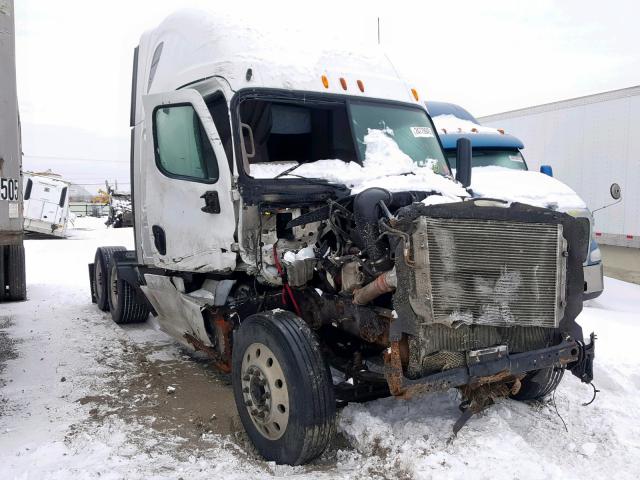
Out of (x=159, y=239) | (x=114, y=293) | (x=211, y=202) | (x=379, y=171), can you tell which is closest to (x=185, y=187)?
(x=211, y=202)

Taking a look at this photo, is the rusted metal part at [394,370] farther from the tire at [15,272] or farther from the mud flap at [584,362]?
the tire at [15,272]

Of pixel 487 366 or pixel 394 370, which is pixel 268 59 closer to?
pixel 394 370

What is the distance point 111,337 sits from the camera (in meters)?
7.29

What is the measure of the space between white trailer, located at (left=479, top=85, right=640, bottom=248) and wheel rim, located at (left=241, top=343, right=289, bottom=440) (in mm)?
9641

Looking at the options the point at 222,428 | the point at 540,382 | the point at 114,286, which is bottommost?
the point at 222,428

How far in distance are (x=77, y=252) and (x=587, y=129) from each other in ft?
46.4

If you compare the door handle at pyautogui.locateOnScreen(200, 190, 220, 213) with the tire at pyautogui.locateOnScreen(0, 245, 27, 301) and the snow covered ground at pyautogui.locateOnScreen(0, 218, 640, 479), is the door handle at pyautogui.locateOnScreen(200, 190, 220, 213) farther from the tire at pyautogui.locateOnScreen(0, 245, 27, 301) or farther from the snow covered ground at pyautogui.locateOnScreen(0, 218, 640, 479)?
the tire at pyautogui.locateOnScreen(0, 245, 27, 301)

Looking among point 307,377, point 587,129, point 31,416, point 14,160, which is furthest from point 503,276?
point 587,129

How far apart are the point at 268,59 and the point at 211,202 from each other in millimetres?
1270

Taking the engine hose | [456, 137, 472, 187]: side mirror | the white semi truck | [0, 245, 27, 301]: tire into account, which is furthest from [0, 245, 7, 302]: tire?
[456, 137, 472, 187]: side mirror

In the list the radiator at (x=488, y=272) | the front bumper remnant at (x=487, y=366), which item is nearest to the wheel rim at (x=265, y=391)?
the front bumper remnant at (x=487, y=366)

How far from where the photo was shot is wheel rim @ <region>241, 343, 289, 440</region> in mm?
3811

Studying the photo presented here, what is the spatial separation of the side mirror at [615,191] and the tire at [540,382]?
810 centimetres

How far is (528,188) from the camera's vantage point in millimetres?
8234
